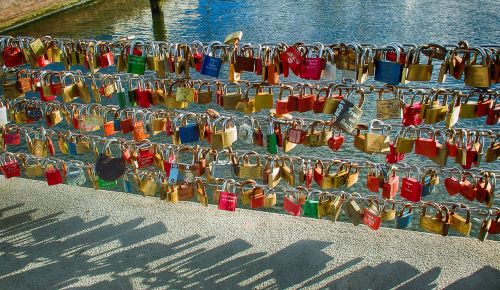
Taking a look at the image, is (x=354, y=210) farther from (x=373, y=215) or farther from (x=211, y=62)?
(x=211, y=62)

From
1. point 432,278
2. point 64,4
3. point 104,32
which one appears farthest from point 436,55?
point 64,4

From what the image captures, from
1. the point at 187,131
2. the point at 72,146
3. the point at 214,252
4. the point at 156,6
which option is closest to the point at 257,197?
the point at 214,252

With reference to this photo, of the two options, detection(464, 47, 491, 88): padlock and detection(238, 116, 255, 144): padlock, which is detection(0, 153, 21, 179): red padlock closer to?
detection(238, 116, 255, 144): padlock

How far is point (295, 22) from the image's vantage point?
57.5 feet

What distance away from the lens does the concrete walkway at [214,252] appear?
3809 millimetres

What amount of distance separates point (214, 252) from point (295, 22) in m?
14.4

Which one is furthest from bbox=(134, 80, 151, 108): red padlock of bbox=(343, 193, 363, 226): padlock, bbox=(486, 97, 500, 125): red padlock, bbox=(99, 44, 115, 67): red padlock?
bbox=(486, 97, 500, 125): red padlock

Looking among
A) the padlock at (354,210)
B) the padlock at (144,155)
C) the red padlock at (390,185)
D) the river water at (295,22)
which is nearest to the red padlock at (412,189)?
the red padlock at (390,185)

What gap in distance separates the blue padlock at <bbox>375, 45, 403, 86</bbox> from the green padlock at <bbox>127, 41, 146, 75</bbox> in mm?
1635

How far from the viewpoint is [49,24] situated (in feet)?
73.4

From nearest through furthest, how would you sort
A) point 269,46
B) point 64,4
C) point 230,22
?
point 269,46, point 230,22, point 64,4

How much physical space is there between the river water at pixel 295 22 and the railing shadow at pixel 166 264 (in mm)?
7817

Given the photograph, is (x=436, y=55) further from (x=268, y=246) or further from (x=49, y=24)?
(x=49, y=24)

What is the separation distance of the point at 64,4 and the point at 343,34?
15.3 metres
